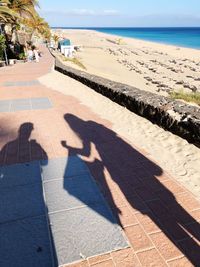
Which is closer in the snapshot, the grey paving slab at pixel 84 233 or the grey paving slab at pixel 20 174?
the grey paving slab at pixel 84 233

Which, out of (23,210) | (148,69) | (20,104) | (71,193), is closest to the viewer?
(23,210)

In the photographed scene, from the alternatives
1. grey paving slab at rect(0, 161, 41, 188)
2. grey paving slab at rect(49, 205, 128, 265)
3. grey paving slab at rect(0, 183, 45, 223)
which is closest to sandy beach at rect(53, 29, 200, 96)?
grey paving slab at rect(0, 161, 41, 188)

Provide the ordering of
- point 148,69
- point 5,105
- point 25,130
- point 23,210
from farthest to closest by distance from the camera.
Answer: point 148,69 < point 5,105 < point 25,130 < point 23,210

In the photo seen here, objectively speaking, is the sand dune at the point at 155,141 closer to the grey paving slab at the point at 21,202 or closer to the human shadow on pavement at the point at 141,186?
the human shadow on pavement at the point at 141,186

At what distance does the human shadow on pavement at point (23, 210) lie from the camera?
9.59 feet

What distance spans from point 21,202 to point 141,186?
1.82m

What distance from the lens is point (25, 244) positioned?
10.0ft

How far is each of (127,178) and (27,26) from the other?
39111 millimetres

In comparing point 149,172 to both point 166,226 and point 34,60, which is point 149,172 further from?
point 34,60

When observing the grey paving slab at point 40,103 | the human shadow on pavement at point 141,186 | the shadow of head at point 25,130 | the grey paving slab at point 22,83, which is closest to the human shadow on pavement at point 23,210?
the shadow of head at point 25,130

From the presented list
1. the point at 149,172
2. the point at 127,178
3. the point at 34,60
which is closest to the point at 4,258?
the point at 127,178

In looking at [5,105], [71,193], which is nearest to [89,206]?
[71,193]

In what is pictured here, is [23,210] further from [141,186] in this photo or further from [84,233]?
[141,186]

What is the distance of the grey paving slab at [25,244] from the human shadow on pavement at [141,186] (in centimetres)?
100
